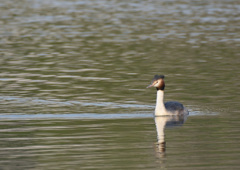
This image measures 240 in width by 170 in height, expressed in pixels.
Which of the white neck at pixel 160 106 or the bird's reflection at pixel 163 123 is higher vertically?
the white neck at pixel 160 106

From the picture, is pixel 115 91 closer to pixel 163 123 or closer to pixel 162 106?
pixel 162 106

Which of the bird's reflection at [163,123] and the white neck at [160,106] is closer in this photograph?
the bird's reflection at [163,123]

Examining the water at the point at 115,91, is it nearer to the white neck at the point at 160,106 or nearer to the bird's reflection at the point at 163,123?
the bird's reflection at the point at 163,123

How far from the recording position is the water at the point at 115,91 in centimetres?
1716

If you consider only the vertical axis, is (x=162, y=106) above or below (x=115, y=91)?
above

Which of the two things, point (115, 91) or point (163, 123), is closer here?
point (163, 123)

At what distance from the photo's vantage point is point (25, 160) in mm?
16562

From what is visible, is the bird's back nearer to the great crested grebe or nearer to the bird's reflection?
the great crested grebe

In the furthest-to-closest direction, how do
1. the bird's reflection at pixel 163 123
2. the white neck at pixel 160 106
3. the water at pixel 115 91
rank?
the white neck at pixel 160 106 → the bird's reflection at pixel 163 123 → the water at pixel 115 91

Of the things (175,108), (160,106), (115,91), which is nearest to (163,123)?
(160,106)

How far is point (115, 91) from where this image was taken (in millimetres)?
27828

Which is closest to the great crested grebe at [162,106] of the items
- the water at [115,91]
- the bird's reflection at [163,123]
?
the bird's reflection at [163,123]

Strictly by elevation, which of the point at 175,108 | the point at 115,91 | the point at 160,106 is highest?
the point at 160,106

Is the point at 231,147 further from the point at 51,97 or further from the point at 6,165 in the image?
the point at 51,97
